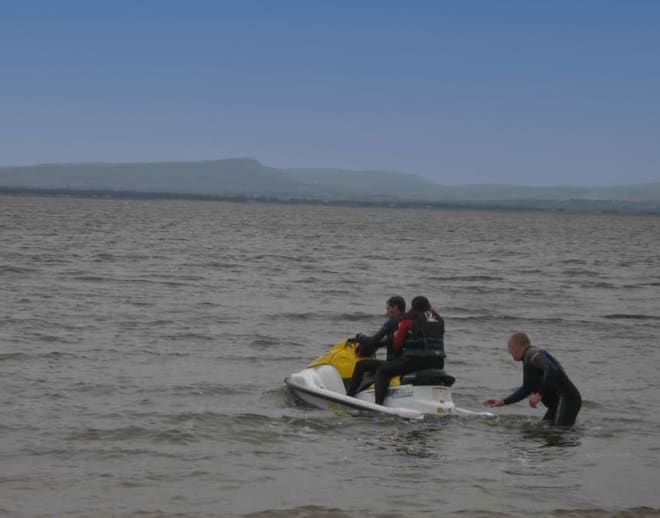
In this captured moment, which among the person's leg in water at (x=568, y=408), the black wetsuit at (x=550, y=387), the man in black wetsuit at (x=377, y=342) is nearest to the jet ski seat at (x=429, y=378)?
the man in black wetsuit at (x=377, y=342)

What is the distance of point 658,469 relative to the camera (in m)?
12.8

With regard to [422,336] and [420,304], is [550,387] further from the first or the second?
[420,304]

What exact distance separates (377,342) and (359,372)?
66 cm

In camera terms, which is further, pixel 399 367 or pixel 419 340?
pixel 399 367

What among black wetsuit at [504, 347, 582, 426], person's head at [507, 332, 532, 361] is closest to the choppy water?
black wetsuit at [504, 347, 582, 426]

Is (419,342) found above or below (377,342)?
above

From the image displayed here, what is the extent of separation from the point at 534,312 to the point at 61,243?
33464 mm

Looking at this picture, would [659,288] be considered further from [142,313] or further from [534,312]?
[142,313]

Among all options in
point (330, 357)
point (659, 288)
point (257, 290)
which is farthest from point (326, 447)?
point (659, 288)

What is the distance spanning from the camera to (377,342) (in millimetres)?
15266

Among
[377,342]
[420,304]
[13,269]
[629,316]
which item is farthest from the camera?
[13,269]

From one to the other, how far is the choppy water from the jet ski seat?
1.73 ft

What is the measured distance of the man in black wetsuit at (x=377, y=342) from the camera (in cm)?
1504

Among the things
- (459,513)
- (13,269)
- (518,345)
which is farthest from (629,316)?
(13,269)
